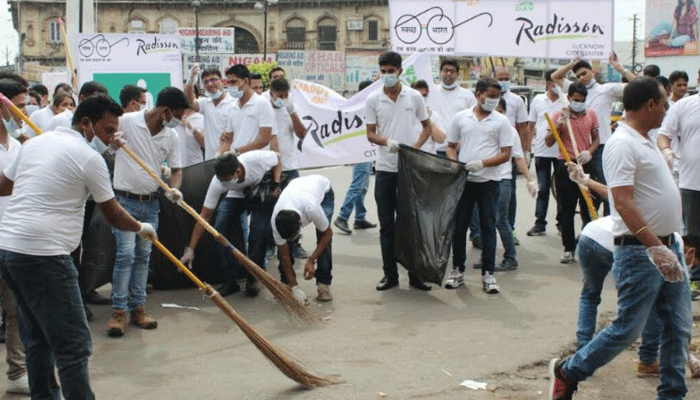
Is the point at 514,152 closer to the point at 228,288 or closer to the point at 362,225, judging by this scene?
the point at 228,288

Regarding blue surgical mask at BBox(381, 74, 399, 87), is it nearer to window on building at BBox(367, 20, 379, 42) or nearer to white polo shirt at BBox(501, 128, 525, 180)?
white polo shirt at BBox(501, 128, 525, 180)

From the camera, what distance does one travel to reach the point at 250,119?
351 inches

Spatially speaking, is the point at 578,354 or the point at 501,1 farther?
the point at 501,1

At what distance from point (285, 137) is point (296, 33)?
75.7 m

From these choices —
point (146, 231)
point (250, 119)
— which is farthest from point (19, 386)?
point (250, 119)

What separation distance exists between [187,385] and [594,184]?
2.79 m

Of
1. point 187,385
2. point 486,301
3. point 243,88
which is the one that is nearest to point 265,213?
point 243,88

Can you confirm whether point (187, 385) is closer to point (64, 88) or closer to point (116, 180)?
point (116, 180)

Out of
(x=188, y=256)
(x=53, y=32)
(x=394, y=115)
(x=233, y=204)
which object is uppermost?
(x=53, y=32)

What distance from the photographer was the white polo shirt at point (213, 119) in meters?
9.38

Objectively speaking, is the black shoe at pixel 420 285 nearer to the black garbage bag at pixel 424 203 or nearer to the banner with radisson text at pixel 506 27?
the black garbage bag at pixel 424 203

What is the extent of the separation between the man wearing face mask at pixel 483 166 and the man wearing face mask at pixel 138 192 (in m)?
2.59

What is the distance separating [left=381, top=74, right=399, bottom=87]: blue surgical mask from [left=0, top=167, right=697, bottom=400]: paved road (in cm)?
180

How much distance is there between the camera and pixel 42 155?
473 centimetres
